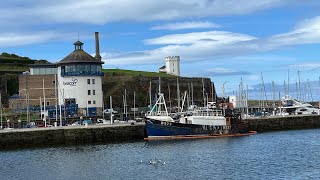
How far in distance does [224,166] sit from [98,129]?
83.2ft

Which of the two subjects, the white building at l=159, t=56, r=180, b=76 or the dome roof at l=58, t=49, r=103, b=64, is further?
the white building at l=159, t=56, r=180, b=76

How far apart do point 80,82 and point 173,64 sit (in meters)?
64.5

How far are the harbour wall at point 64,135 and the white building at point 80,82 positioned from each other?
23.4 meters

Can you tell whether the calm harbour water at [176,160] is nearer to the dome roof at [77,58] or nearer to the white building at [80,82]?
the white building at [80,82]

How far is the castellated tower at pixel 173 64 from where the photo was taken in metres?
153

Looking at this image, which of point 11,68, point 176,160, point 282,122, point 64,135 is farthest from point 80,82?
point 176,160

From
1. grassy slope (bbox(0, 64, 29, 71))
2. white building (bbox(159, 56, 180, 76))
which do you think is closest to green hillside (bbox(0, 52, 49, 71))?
grassy slope (bbox(0, 64, 29, 71))

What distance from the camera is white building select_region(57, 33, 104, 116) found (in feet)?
300

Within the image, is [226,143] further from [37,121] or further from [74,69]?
[74,69]

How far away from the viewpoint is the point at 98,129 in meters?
67.0

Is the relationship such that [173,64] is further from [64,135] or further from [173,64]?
[64,135]

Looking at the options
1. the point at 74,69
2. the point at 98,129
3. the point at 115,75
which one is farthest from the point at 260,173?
the point at 115,75

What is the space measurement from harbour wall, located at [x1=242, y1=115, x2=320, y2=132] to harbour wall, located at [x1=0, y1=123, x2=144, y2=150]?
66.7ft

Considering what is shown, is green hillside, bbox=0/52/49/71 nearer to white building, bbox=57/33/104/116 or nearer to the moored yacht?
white building, bbox=57/33/104/116
